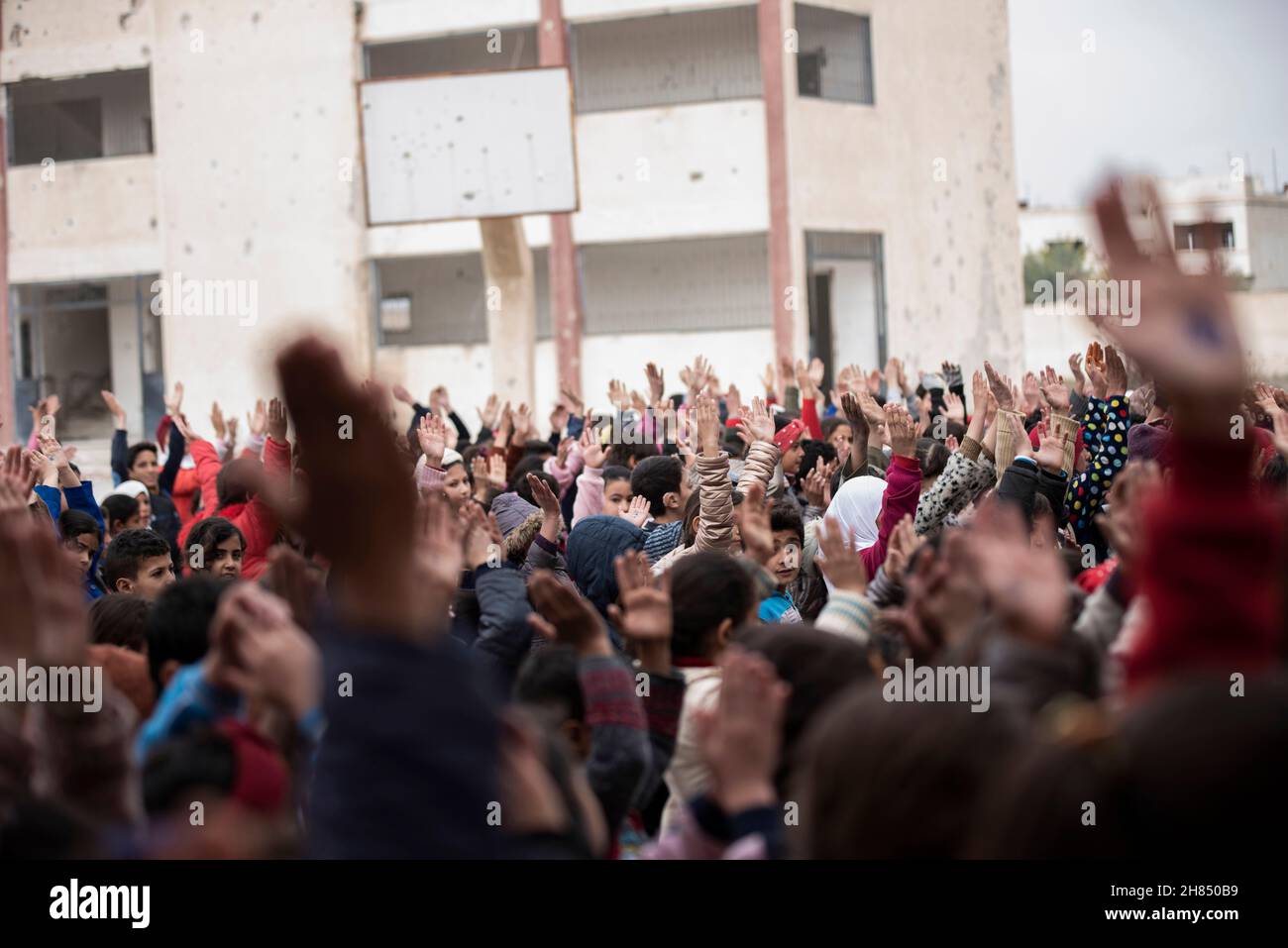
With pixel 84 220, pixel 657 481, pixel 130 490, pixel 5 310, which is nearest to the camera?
pixel 657 481

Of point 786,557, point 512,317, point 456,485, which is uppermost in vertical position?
point 512,317

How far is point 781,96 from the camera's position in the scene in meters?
18.6

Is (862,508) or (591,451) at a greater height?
(591,451)

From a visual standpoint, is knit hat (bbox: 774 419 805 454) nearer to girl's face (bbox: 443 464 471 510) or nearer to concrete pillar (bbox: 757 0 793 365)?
girl's face (bbox: 443 464 471 510)

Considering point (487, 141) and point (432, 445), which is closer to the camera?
point (432, 445)

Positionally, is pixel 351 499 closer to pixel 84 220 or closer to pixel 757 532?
pixel 757 532

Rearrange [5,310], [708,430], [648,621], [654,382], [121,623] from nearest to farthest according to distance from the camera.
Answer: [648,621], [121,623], [708,430], [654,382], [5,310]

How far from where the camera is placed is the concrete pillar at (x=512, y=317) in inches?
698

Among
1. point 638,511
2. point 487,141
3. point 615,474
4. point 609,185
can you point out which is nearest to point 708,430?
point 638,511

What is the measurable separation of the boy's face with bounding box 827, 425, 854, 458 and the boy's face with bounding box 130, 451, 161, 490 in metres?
4.45

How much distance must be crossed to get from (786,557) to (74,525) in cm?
317

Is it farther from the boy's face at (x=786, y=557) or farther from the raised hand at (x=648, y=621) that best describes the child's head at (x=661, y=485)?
the raised hand at (x=648, y=621)

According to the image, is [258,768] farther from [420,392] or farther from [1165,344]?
[420,392]

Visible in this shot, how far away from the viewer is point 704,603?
147 inches
